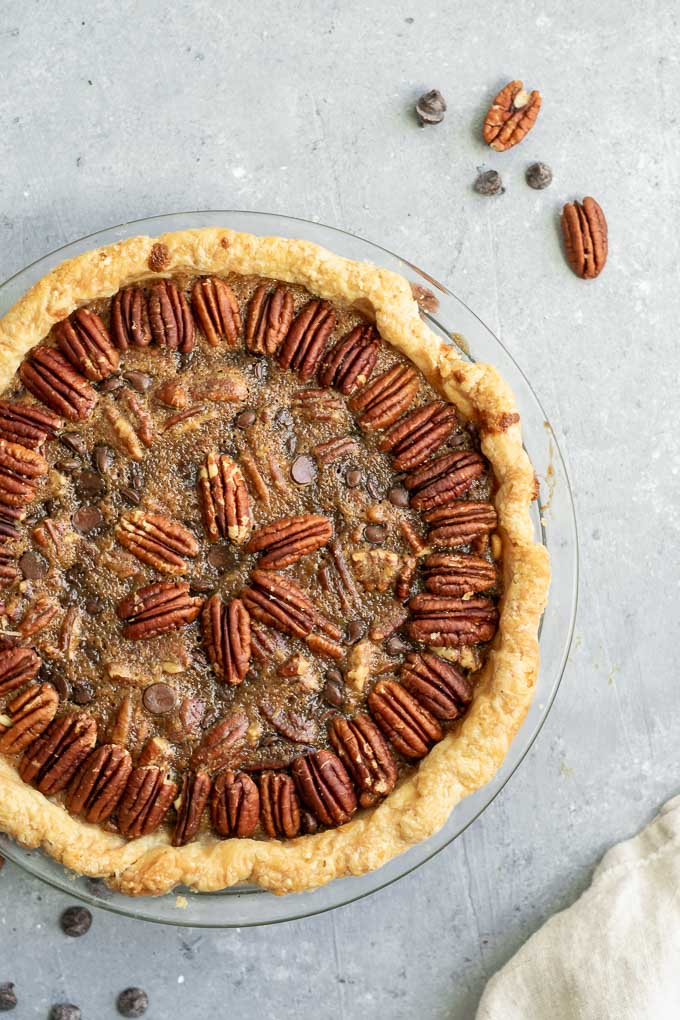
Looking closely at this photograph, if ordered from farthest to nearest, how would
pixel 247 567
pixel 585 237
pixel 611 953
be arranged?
pixel 585 237, pixel 611 953, pixel 247 567

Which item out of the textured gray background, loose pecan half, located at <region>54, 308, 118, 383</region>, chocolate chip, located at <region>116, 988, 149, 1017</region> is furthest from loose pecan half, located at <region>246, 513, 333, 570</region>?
chocolate chip, located at <region>116, 988, 149, 1017</region>

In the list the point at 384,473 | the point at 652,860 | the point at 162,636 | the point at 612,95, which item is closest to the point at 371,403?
the point at 384,473

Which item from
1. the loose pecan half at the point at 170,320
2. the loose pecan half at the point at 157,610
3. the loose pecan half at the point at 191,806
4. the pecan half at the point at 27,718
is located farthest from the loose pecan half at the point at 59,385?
the loose pecan half at the point at 191,806

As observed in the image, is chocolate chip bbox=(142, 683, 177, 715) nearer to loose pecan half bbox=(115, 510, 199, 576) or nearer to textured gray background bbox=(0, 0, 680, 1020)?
loose pecan half bbox=(115, 510, 199, 576)

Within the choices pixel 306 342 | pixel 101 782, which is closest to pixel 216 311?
pixel 306 342

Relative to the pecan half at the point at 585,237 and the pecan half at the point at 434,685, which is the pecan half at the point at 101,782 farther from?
the pecan half at the point at 585,237

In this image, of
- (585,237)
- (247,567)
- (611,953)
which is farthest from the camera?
(585,237)

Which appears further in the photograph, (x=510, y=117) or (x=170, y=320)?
(x=510, y=117)

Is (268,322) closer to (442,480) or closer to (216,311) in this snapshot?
(216,311)
